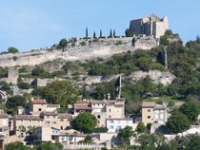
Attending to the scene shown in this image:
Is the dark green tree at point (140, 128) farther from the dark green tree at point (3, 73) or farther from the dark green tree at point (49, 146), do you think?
the dark green tree at point (3, 73)

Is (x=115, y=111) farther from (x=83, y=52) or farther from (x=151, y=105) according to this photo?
(x=83, y=52)

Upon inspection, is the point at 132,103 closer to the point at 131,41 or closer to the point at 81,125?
the point at 81,125

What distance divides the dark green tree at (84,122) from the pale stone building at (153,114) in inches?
169

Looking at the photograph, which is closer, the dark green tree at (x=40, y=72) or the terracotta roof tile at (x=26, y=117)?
the terracotta roof tile at (x=26, y=117)

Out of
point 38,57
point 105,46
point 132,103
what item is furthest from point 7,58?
point 132,103

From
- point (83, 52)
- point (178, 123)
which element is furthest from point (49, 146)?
point (83, 52)

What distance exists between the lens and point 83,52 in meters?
101

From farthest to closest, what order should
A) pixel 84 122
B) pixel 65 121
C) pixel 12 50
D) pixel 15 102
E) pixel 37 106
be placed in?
pixel 12 50, pixel 15 102, pixel 37 106, pixel 65 121, pixel 84 122

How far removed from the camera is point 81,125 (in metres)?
83.1

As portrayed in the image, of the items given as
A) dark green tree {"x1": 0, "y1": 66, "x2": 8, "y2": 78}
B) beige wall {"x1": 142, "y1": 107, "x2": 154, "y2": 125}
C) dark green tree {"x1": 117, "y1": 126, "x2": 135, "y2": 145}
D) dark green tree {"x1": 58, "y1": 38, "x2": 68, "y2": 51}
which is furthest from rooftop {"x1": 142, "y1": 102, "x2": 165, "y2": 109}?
dark green tree {"x1": 58, "y1": 38, "x2": 68, "y2": 51}

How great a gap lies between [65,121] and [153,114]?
6.79 m

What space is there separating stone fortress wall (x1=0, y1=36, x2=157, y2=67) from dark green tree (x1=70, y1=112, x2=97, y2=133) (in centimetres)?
1719

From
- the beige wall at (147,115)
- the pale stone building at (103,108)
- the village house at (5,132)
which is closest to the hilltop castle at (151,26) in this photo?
the pale stone building at (103,108)

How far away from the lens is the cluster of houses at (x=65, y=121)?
266 feet
